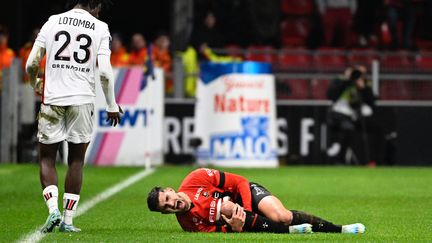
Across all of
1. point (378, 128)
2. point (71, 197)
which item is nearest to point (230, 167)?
point (378, 128)

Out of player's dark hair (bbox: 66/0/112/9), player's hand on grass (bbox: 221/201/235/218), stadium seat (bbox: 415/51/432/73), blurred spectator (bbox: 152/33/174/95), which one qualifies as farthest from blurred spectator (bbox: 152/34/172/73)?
player's hand on grass (bbox: 221/201/235/218)

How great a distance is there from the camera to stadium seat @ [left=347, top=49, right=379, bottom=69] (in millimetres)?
24922

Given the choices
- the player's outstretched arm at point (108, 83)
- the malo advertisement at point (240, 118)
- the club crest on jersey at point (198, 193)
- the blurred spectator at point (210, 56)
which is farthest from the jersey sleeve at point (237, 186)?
the blurred spectator at point (210, 56)

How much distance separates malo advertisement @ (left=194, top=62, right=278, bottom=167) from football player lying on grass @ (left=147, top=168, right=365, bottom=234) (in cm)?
1090

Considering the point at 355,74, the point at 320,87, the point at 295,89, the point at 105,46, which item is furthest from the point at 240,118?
the point at 105,46

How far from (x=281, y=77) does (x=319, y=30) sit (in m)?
4.61

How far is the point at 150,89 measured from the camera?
22.2 meters

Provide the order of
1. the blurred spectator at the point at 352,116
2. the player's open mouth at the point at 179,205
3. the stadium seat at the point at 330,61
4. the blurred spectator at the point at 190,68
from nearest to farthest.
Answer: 1. the player's open mouth at the point at 179,205
2. the blurred spectator at the point at 352,116
3. the blurred spectator at the point at 190,68
4. the stadium seat at the point at 330,61

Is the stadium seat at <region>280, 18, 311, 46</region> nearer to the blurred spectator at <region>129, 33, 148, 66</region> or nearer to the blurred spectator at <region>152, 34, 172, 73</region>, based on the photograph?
the blurred spectator at <region>152, 34, 172, 73</region>

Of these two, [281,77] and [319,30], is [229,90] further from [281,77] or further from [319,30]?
[319,30]

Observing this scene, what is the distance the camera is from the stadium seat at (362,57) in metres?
24.9

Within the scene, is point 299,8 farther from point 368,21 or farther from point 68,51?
point 68,51

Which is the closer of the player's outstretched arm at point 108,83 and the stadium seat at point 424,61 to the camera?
the player's outstretched arm at point 108,83

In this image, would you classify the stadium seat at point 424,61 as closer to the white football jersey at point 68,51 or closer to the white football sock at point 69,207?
the white football jersey at point 68,51
